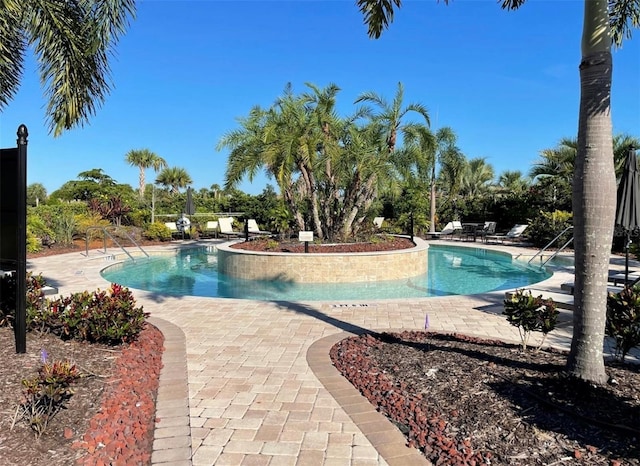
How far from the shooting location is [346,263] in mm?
11086

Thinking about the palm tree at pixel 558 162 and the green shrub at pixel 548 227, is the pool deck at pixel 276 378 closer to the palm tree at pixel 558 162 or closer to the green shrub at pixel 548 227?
the green shrub at pixel 548 227

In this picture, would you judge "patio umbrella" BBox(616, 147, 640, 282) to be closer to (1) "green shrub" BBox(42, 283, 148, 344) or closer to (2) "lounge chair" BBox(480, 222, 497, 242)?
(1) "green shrub" BBox(42, 283, 148, 344)

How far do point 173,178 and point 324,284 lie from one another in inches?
1498

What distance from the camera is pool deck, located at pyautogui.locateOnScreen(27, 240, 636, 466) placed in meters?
2.82

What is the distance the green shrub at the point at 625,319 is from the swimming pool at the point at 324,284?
5.58 m

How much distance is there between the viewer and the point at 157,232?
21016 mm

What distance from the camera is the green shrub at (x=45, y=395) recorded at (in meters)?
2.76

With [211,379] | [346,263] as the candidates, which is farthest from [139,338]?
[346,263]

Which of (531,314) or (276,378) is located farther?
(531,314)

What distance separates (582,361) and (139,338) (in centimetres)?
457

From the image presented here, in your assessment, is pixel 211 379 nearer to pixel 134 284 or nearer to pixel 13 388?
pixel 13 388

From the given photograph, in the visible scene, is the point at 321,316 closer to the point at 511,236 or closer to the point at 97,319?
the point at 97,319

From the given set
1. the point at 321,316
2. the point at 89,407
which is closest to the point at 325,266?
the point at 321,316

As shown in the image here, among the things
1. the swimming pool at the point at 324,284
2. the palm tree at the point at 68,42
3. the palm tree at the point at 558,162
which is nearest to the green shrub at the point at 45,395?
the palm tree at the point at 68,42
